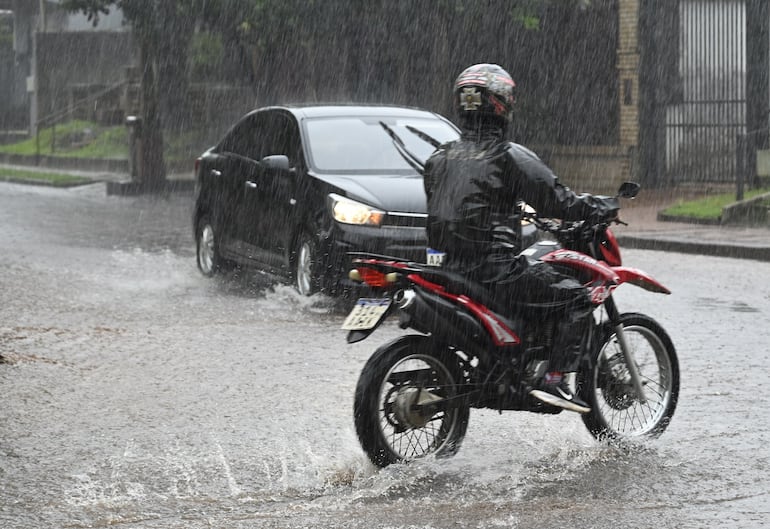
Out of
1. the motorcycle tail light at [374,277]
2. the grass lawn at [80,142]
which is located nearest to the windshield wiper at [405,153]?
the motorcycle tail light at [374,277]

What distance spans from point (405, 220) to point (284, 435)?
4286mm

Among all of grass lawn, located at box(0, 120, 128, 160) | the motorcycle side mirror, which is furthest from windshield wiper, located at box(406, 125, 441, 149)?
grass lawn, located at box(0, 120, 128, 160)

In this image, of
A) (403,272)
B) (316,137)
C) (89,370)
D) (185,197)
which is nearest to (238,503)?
(403,272)

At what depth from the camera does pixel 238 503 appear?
5.89 meters

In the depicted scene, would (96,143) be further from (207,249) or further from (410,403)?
(410,403)

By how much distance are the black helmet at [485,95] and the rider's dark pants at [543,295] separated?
2.10 ft

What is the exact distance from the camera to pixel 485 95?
6418 mm

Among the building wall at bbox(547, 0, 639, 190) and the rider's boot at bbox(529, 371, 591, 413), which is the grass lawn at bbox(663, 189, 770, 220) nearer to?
the building wall at bbox(547, 0, 639, 190)

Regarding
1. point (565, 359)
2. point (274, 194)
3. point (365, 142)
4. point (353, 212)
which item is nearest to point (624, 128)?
point (365, 142)

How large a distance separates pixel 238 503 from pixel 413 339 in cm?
108

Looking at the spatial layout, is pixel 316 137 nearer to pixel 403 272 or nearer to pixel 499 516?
pixel 403 272

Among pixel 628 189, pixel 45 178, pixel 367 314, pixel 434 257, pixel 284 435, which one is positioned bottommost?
pixel 284 435

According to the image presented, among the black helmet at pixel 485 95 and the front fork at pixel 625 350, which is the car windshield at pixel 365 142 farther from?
the black helmet at pixel 485 95

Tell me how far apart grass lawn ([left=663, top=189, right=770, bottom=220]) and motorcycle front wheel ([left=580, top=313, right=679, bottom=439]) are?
39.2 ft
